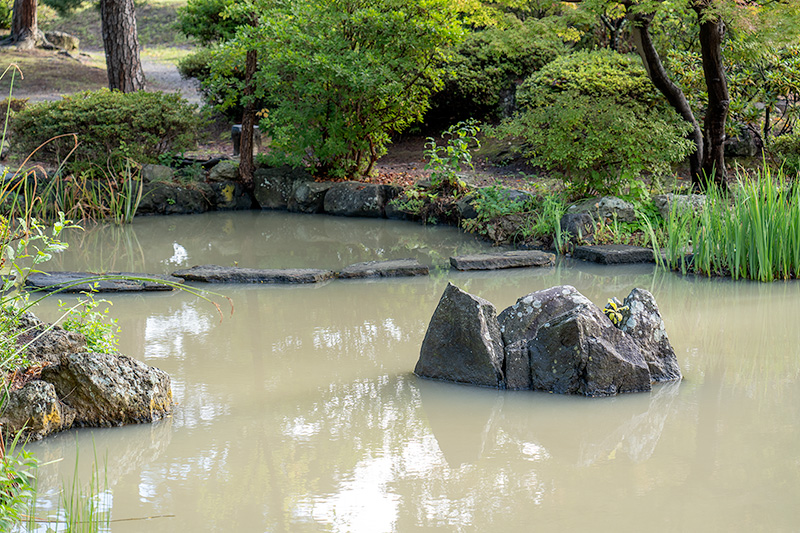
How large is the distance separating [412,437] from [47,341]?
181 centimetres

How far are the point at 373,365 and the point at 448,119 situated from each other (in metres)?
9.49

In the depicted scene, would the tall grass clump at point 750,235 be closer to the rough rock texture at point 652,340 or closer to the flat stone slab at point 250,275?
the rough rock texture at point 652,340

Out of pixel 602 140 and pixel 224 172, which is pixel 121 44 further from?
pixel 602 140

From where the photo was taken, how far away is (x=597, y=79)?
9703mm

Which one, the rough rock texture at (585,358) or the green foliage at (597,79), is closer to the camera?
the rough rock texture at (585,358)

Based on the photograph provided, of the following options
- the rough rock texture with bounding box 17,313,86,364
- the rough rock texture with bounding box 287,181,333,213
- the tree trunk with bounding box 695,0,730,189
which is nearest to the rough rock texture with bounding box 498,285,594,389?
the rough rock texture with bounding box 17,313,86,364

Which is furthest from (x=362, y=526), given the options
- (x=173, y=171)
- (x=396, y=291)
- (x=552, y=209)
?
(x=173, y=171)

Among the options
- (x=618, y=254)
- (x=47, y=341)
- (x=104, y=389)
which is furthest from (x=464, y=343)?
(x=618, y=254)

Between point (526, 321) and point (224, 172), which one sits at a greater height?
point (224, 172)

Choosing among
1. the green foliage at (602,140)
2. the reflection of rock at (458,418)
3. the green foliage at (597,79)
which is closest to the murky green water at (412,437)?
the reflection of rock at (458,418)

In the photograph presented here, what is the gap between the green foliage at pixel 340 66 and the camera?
948 cm

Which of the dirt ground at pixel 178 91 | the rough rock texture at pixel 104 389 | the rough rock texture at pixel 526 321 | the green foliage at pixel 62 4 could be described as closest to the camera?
the rough rock texture at pixel 104 389

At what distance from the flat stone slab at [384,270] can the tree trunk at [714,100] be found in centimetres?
359

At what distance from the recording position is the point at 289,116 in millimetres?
10016
